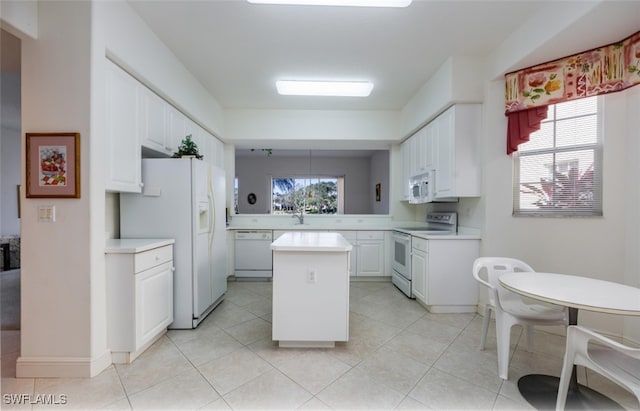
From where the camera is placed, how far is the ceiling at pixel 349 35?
2.07 m

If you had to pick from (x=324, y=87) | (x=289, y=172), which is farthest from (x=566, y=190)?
(x=289, y=172)

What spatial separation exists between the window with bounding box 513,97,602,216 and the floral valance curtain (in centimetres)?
16

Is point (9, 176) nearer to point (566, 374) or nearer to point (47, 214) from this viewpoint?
point (47, 214)

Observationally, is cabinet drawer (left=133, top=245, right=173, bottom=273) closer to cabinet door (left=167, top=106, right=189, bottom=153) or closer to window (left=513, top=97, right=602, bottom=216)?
cabinet door (left=167, top=106, right=189, bottom=153)

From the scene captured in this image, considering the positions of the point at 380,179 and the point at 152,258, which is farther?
the point at 380,179

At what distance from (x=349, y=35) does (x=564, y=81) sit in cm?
195

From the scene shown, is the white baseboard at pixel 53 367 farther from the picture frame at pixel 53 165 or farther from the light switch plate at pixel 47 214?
the picture frame at pixel 53 165

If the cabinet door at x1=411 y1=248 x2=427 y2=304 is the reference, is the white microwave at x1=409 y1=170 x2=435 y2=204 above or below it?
above

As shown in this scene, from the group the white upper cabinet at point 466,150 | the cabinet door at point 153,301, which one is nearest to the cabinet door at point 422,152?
the white upper cabinet at point 466,150

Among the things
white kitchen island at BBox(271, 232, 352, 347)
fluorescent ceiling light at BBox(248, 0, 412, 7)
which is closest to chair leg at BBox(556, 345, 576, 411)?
white kitchen island at BBox(271, 232, 352, 347)

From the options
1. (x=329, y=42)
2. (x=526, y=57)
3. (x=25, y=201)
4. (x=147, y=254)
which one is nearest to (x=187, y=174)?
(x=147, y=254)

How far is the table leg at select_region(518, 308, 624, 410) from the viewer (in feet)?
5.08

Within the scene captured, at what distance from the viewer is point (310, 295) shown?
2174mm

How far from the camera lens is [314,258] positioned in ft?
7.11
